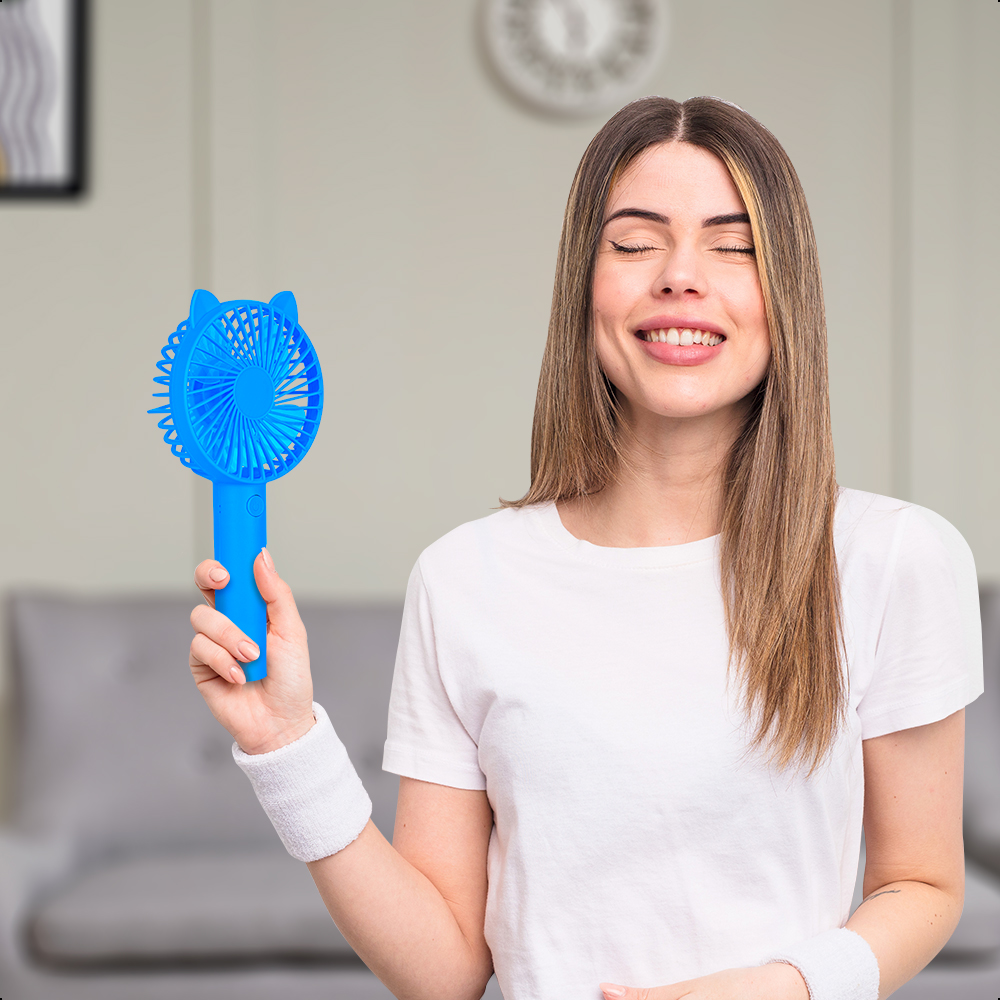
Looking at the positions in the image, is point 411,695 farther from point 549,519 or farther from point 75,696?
point 75,696

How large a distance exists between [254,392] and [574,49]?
222 centimetres

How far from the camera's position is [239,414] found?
2.52 feet

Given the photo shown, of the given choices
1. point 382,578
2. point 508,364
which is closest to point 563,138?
point 508,364

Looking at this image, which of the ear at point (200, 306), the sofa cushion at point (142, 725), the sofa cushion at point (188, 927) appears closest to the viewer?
the ear at point (200, 306)

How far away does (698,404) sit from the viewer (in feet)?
2.88

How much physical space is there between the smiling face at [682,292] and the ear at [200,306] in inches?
14.0

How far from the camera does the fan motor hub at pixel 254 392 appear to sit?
764 millimetres

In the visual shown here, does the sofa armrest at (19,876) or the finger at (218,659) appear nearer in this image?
the finger at (218,659)

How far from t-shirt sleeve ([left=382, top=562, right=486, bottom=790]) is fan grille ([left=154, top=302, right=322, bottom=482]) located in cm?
24

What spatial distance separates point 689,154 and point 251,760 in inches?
25.3

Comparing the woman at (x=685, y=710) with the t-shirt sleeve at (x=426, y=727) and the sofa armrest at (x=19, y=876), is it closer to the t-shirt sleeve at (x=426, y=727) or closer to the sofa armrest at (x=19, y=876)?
the t-shirt sleeve at (x=426, y=727)

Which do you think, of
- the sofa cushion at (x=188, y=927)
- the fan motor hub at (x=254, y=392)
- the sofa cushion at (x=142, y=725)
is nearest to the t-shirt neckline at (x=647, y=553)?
the fan motor hub at (x=254, y=392)

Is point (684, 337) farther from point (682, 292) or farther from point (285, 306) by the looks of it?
point (285, 306)

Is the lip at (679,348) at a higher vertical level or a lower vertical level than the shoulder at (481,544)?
higher
